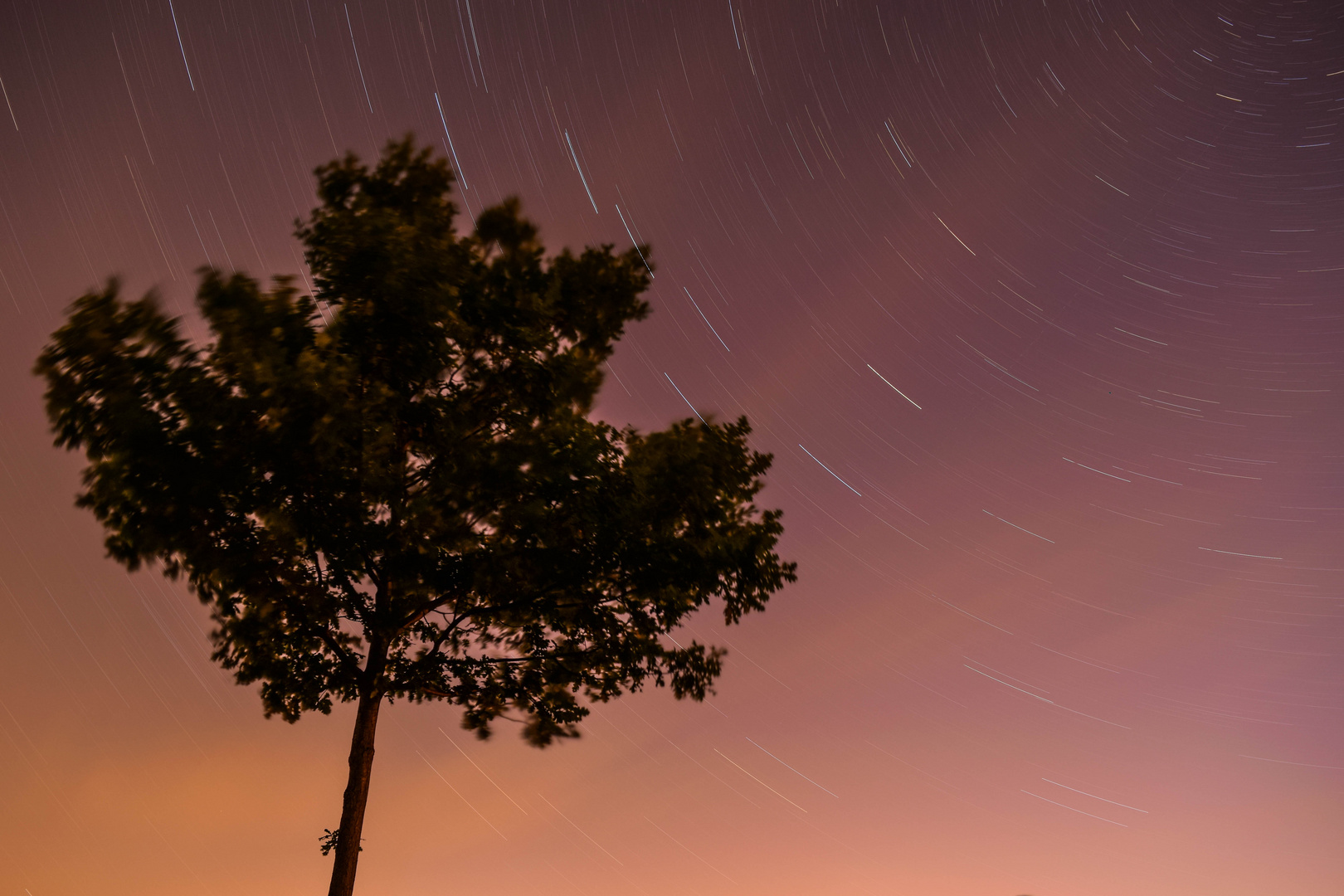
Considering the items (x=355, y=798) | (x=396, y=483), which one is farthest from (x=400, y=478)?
(x=355, y=798)

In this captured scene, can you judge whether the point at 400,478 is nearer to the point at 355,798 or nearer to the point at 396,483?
the point at 396,483

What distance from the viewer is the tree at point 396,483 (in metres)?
7.09

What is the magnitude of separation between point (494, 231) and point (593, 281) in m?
1.42

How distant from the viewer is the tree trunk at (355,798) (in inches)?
284

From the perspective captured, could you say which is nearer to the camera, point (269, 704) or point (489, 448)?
point (489, 448)

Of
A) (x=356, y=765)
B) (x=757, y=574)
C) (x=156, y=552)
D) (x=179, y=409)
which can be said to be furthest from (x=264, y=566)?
(x=757, y=574)

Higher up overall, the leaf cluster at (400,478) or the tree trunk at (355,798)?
the leaf cluster at (400,478)

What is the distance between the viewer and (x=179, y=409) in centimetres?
713

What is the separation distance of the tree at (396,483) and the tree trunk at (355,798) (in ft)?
0.07

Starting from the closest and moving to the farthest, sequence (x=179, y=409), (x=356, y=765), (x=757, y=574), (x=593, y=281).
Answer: (x=179, y=409) → (x=356, y=765) → (x=757, y=574) → (x=593, y=281)

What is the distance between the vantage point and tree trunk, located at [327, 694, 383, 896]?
722 cm

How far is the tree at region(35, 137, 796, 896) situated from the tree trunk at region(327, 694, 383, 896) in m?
0.02

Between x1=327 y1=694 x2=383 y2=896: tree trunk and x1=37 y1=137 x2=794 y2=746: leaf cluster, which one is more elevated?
x1=37 y1=137 x2=794 y2=746: leaf cluster

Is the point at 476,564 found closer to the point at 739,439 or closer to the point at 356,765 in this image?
the point at 356,765
